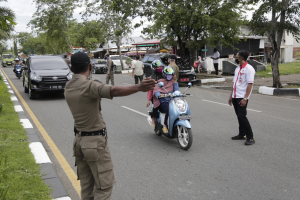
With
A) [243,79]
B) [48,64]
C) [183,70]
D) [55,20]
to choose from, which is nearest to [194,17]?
[183,70]

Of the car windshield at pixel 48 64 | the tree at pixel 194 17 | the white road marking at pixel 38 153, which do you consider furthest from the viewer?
the tree at pixel 194 17

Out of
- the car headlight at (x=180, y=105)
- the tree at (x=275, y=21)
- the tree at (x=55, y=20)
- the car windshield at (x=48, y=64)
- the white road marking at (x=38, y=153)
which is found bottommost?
the white road marking at (x=38, y=153)

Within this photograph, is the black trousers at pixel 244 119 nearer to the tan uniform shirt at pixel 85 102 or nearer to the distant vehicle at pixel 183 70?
the tan uniform shirt at pixel 85 102

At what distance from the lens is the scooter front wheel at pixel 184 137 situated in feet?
17.7

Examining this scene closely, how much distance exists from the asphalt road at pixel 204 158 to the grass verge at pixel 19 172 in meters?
0.41

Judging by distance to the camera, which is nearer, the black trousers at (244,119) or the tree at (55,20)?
the black trousers at (244,119)

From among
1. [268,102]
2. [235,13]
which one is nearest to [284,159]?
[268,102]

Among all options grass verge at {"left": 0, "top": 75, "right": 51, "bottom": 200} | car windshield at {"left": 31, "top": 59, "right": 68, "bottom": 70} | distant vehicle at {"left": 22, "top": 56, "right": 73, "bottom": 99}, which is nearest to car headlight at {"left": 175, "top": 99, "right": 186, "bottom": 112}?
grass verge at {"left": 0, "top": 75, "right": 51, "bottom": 200}

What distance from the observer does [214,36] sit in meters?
17.1

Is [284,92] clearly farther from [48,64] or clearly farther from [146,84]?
[146,84]

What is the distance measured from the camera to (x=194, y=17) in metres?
17.2

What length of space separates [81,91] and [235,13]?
16.7 meters

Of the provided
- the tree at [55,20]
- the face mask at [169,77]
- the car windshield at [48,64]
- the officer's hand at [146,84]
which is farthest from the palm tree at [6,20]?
the tree at [55,20]

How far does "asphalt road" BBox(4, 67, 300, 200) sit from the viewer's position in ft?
12.6
